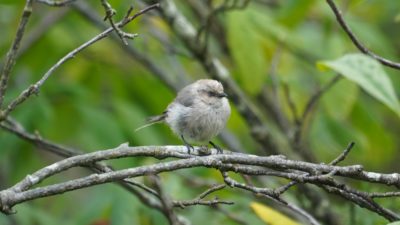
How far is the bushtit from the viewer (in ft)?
17.0

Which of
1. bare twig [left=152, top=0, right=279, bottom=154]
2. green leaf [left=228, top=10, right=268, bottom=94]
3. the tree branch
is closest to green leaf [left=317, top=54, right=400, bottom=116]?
the tree branch

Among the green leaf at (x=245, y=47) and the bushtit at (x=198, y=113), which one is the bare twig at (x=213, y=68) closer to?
the bushtit at (x=198, y=113)

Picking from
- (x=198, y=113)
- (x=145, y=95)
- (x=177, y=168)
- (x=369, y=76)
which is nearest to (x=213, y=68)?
(x=198, y=113)

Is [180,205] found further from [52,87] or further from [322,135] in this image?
[322,135]

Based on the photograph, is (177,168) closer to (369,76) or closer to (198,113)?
(369,76)

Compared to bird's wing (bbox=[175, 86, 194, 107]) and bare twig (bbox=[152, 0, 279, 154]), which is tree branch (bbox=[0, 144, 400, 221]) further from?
bird's wing (bbox=[175, 86, 194, 107])

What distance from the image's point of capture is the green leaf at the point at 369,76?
336cm

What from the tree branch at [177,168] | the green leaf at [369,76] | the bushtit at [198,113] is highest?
the bushtit at [198,113]

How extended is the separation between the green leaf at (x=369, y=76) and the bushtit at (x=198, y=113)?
1804 millimetres

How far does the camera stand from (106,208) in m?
5.02

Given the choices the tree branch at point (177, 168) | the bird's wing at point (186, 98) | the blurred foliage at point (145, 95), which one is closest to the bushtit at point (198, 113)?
the bird's wing at point (186, 98)

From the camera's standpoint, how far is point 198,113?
5.38 metres

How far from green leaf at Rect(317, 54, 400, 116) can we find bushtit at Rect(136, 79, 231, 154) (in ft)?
5.92

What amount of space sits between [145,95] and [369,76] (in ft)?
9.07
